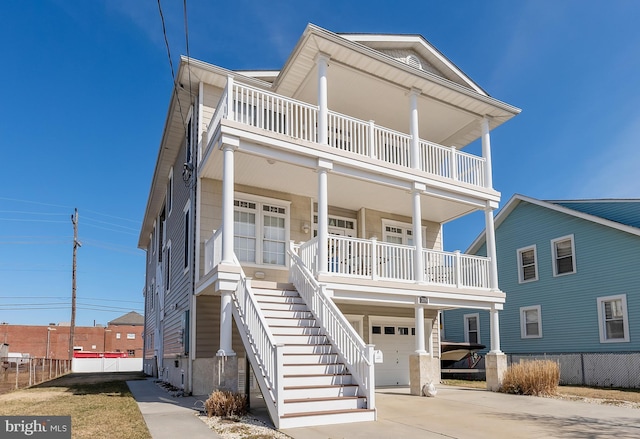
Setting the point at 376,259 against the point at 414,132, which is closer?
the point at 376,259

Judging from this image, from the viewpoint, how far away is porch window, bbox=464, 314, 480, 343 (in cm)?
2381

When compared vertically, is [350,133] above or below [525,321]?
above

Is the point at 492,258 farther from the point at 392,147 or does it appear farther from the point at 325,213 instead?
the point at 325,213

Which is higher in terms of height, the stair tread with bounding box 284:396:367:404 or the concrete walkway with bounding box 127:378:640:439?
the stair tread with bounding box 284:396:367:404

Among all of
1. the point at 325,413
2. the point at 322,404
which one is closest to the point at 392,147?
the point at 322,404

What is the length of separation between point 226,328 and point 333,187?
5.58 metres

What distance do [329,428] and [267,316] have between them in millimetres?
3245

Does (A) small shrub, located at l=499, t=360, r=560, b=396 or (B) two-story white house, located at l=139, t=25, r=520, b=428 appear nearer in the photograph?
(B) two-story white house, located at l=139, t=25, r=520, b=428

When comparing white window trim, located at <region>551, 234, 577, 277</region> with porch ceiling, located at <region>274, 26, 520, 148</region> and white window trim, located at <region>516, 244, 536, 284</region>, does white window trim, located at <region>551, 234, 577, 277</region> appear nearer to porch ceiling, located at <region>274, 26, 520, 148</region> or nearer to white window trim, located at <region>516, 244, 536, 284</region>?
white window trim, located at <region>516, 244, 536, 284</region>

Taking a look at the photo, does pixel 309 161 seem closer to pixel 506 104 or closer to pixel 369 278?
pixel 369 278

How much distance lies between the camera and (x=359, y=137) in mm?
13406

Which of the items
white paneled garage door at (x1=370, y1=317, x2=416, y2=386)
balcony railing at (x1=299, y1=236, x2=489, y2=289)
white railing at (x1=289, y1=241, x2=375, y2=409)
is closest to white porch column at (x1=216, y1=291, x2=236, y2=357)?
white railing at (x1=289, y1=241, x2=375, y2=409)

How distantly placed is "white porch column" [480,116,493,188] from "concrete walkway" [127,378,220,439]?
10.1m

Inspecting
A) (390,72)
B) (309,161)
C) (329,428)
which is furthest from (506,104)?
(329,428)
